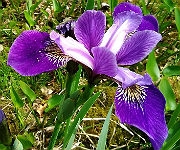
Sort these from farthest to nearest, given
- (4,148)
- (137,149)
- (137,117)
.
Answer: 1. (137,149)
2. (4,148)
3. (137,117)

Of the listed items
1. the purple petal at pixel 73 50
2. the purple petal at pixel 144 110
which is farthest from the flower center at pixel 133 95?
the purple petal at pixel 73 50

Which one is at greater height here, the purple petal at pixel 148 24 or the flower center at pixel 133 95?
the purple petal at pixel 148 24

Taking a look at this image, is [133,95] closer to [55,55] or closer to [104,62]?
[104,62]

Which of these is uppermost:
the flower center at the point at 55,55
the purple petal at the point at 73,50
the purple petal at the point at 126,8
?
the purple petal at the point at 126,8

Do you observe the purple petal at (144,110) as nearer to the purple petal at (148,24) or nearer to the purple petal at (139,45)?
the purple petal at (139,45)

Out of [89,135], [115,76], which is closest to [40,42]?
[115,76]

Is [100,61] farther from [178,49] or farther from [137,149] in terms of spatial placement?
[178,49]

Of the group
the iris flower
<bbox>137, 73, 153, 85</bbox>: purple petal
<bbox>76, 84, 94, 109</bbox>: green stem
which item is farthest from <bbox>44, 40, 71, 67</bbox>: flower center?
<bbox>137, 73, 153, 85</bbox>: purple petal
